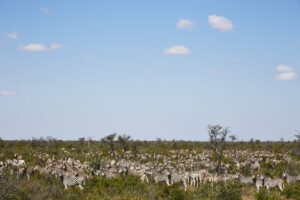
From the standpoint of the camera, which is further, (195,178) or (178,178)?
(195,178)

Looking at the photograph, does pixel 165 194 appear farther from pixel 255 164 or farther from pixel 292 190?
pixel 255 164

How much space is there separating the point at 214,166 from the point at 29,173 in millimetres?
12863

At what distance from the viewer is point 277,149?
168 ft

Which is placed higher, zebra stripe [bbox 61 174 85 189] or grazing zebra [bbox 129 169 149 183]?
grazing zebra [bbox 129 169 149 183]

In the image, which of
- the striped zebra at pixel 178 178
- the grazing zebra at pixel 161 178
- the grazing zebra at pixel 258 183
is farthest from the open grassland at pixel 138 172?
the grazing zebra at pixel 258 183

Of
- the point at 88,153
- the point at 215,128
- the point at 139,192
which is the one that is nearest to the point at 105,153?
the point at 88,153

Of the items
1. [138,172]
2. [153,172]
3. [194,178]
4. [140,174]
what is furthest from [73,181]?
[194,178]

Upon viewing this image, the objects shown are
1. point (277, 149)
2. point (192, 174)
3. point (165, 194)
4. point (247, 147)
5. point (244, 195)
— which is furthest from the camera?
point (247, 147)

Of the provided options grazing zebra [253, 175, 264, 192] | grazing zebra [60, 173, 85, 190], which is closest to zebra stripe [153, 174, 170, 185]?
grazing zebra [60, 173, 85, 190]

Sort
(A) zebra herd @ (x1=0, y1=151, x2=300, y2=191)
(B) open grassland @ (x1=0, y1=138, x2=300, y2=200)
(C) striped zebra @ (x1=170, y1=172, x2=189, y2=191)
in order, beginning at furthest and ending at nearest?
(C) striped zebra @ (x1=170, y1=172, x2=189, y2=191)
(A) zebra herd @ (x1=0, y1=151, x2=300, y2=191)
(B) open grassland @ (x1=0, y1=138, x2=300, y2=200)

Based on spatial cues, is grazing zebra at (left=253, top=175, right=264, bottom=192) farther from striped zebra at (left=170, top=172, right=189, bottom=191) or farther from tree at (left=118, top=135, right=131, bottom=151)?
tree at (left=118, top=135, right=131, bottom=151)

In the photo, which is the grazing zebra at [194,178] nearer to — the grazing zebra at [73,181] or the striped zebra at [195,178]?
the striped zebra at [195,178]

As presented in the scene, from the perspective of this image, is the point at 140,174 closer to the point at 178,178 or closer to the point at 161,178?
the point at 161,178

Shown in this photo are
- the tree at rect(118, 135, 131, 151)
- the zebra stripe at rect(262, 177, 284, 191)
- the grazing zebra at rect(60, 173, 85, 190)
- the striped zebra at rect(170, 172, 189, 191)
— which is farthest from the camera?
the tree at rect(118, 135, 131, 151)
